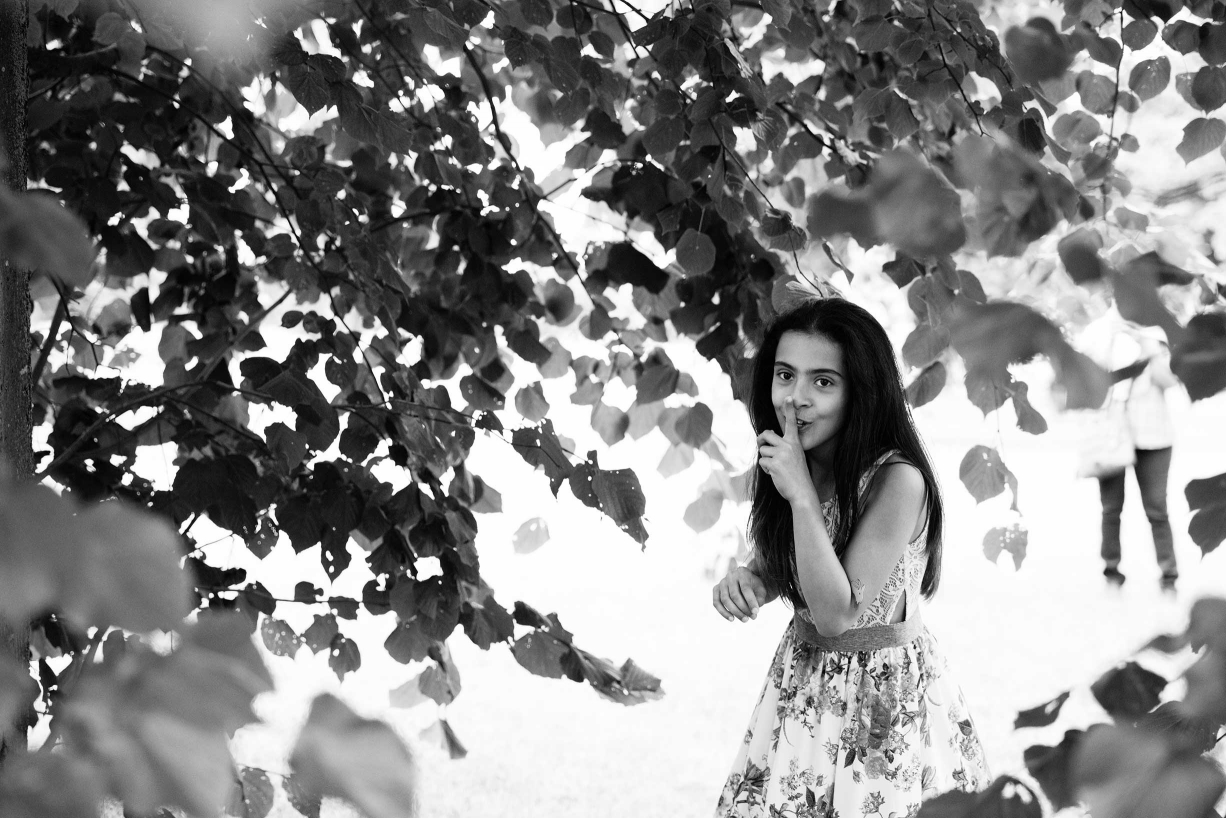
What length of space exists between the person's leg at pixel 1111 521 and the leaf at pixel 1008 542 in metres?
4.05

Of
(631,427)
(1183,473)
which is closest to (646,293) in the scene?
(631,427)

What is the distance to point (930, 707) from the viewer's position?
1.72 metres

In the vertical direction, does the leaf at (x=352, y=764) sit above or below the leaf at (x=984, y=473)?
below

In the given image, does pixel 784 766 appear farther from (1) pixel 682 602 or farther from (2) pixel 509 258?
(1) pixel 682 602

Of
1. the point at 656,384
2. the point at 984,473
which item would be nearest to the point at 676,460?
the point at 656,384

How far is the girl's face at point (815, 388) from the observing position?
1.76 metres

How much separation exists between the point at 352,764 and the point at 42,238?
17 cm

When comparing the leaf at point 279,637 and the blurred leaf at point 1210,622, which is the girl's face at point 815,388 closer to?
the leaf at point 279,637

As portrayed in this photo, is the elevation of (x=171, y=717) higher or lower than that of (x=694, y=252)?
lower

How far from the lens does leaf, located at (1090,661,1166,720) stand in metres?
0.46

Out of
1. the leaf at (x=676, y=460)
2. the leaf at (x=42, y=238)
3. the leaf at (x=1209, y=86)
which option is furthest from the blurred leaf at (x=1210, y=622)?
the leaf at (x=676, y=460)

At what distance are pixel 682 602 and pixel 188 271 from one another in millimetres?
4134

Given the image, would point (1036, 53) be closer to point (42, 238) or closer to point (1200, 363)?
point (1200, 363)

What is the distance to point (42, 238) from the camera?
1.07 feet
